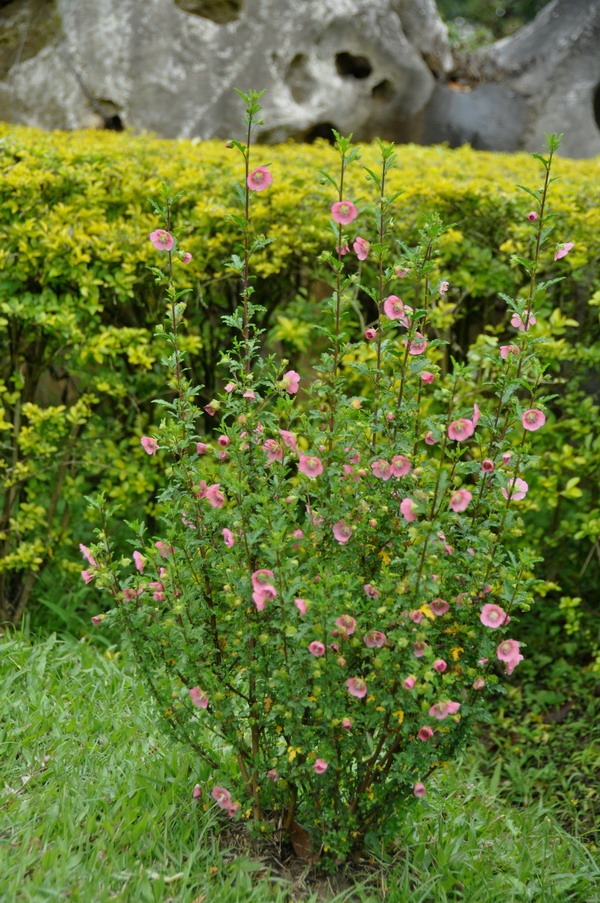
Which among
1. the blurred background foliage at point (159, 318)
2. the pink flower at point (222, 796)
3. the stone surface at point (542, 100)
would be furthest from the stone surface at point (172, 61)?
the pink flower at point (222, 796)

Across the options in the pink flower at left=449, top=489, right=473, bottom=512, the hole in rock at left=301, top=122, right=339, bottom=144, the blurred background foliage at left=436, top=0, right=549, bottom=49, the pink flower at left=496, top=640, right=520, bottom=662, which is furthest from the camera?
the blurred background foliage at left=436, top=0, right=549, bottom=49

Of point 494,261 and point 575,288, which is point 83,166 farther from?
point 575,288

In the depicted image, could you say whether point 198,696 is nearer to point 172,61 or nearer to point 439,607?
point 439,607

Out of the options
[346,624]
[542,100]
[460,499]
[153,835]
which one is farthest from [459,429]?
[542,100]

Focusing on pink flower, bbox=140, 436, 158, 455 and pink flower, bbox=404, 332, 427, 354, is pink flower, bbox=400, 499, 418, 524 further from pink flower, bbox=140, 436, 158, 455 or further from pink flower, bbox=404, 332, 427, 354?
pink flower, bbox=140, 436, 158, 455

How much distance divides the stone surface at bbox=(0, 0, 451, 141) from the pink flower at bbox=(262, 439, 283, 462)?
15.7ft

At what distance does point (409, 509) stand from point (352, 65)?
19.3ft

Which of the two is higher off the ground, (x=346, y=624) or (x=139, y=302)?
(x=346, y=624)

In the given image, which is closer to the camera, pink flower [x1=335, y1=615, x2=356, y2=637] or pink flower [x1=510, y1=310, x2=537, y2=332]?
pink flower [x1=335, y1=615, x2=356, y2=637]

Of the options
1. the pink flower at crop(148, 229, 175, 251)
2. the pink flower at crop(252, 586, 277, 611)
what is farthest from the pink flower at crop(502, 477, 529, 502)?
the pink flower at crop(148, 229, 175, 251)

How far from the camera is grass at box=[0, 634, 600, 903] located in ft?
6.20

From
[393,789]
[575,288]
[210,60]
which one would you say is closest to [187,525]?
[393,789]

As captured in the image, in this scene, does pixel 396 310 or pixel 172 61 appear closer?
pixel 396 310

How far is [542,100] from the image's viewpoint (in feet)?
25.8
